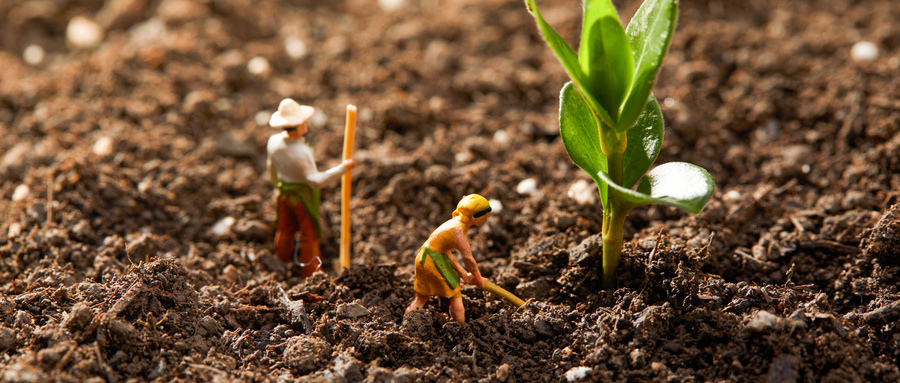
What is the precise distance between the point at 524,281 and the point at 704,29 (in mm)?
2442

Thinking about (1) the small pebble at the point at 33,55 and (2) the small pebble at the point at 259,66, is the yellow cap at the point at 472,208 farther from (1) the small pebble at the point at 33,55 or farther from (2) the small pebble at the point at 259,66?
(1) the small pebble at the point at 33,55

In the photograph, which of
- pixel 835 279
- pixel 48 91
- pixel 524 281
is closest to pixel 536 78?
pixel 524 281

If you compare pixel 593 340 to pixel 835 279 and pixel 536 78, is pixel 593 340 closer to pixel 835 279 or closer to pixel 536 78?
pixel 835 279

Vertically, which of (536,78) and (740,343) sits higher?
(536,78)

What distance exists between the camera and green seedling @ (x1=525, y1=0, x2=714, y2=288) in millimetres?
1896

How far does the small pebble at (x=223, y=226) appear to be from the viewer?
9.63ft

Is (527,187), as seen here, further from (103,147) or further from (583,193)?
(103,147)

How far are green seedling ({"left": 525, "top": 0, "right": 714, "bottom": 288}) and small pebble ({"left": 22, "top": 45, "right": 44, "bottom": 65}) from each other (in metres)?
3.87

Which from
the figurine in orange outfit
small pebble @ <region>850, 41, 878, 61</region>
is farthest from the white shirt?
small pebble @ <region>850, 41, 878, 61</region>

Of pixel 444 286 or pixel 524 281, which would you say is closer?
pixel 444 286

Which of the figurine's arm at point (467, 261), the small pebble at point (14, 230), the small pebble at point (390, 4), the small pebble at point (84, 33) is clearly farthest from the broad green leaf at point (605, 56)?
the small pebble at point (84, 33)

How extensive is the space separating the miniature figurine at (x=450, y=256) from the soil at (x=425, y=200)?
15cm

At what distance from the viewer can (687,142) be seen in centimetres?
342

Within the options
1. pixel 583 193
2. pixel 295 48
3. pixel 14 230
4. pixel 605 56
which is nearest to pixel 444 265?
pixel 605 56
